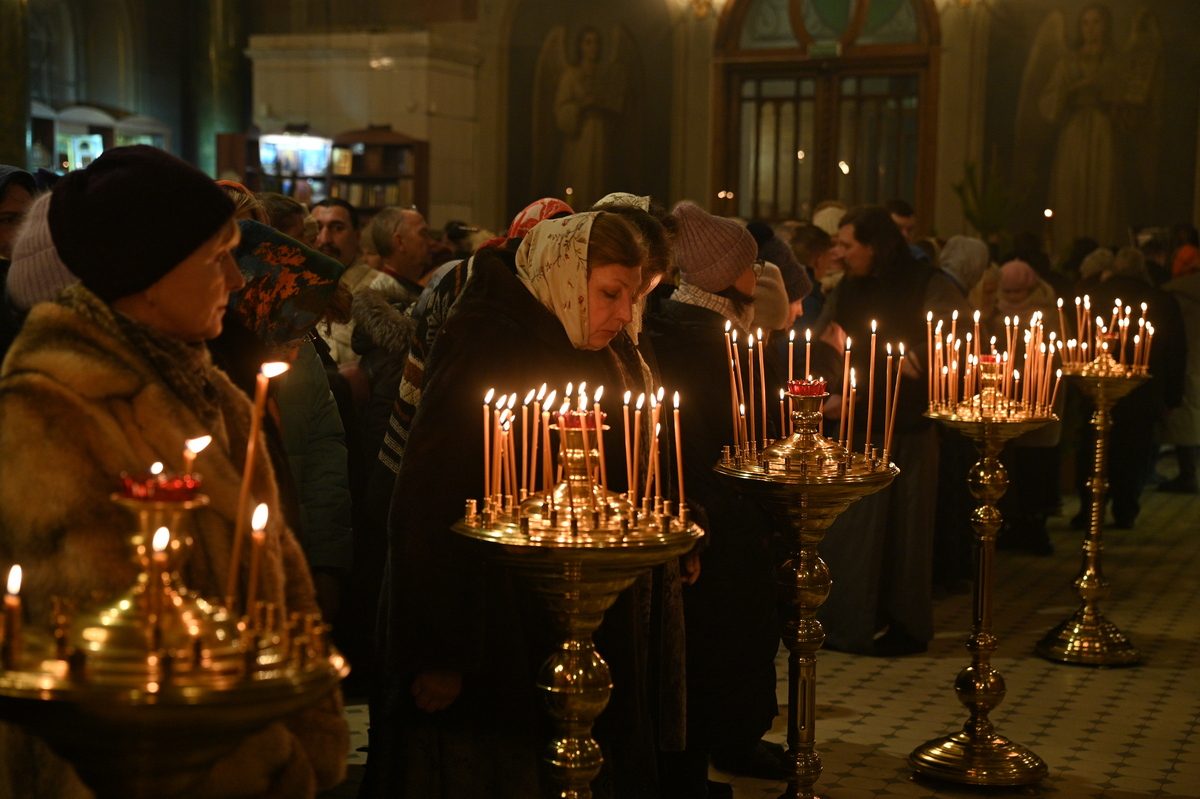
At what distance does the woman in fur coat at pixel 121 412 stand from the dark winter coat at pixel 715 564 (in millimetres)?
1945

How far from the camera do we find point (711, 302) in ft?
13.2

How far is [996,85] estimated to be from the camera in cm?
1359

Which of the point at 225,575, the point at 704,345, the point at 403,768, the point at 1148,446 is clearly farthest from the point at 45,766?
the point at 1148,446

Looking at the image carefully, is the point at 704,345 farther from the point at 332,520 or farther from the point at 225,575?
the point at 225,575

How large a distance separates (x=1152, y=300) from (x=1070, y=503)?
1619 millimetres

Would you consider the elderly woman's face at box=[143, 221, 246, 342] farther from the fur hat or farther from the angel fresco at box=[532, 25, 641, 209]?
the angel fresco at box=[532, 25, 641, 209]

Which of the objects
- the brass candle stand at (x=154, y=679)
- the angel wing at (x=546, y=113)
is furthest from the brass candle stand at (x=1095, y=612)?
the angel wing at (x=546, y=113)

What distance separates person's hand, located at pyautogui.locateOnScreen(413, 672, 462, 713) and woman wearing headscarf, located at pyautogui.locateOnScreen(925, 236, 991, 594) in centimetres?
427

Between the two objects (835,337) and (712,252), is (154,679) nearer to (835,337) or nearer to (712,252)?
(712,252)

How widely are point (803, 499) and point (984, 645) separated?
4.68ft

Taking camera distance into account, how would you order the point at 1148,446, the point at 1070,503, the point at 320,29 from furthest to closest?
the point at 320,29 → the point at 1070,503 → the point at 1148,446

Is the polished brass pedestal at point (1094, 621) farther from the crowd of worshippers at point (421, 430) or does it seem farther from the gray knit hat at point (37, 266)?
the gray knit hat at point (37, 266)

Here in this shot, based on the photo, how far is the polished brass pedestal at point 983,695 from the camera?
4.24m

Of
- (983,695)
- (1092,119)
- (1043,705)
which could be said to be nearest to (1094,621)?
(1043,705)
